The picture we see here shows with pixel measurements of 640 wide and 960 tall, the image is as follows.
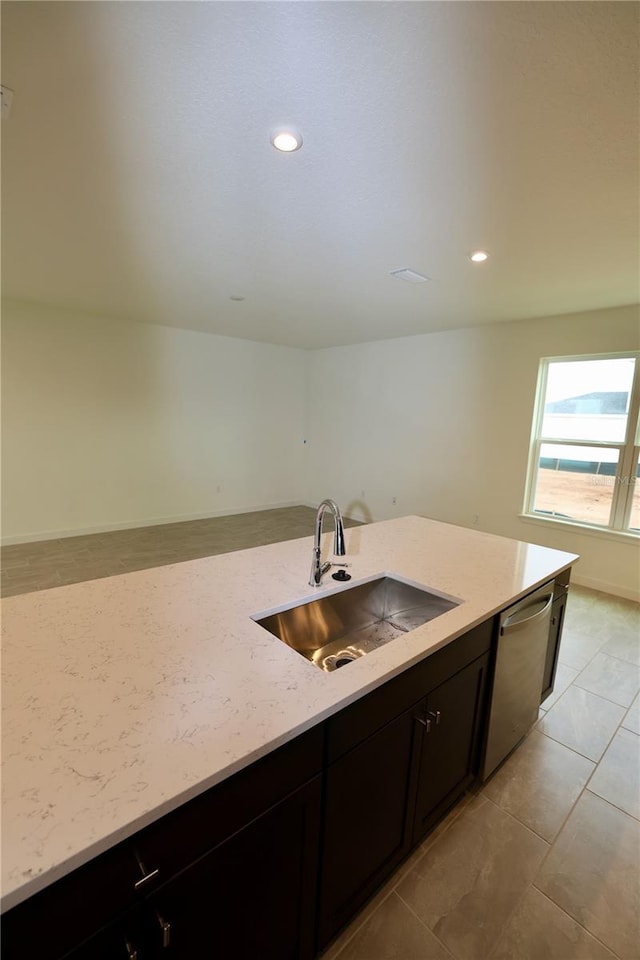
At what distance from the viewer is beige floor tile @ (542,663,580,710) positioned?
91.7 inches

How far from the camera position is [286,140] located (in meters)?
1.62

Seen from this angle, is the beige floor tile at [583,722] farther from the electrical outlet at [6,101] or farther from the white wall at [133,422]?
the white wall at [133,422]

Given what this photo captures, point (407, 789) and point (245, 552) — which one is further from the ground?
point (245, 552)

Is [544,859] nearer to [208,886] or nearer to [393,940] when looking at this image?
[393,940]

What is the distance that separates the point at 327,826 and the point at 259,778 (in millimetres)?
358

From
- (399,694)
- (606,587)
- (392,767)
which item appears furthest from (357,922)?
(606,587)

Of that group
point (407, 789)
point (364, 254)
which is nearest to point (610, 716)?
point (407, 789)

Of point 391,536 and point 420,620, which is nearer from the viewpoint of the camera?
point 420,620

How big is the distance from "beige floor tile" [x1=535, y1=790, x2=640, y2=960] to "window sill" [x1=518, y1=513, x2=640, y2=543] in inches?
104

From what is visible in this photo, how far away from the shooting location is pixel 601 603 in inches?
141

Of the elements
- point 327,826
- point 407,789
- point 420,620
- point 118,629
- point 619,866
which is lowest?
point 619,866

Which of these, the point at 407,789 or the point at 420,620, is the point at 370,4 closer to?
the point at 420,620

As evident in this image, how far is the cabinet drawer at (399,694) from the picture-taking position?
38.6 inches

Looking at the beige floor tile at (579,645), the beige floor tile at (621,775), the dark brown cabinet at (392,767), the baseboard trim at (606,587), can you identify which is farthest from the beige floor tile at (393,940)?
the baseboard trim at (606,587)
